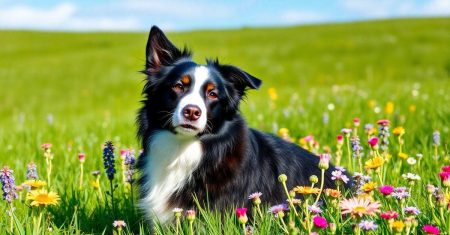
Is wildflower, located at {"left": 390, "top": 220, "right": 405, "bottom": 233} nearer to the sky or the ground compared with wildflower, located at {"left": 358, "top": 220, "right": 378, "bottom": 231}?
nearer to the sky

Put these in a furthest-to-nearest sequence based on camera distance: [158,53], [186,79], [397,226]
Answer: [158,53]
[186,79]
[397,226]

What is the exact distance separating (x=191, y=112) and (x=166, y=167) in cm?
53

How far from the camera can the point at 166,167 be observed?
3.83m

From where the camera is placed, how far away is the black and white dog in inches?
142

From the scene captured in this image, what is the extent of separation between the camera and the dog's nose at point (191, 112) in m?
3.49

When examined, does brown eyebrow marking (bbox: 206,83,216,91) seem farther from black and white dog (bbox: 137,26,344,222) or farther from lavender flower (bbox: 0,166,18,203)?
lavender flower (bbox: 0,166,18,203)

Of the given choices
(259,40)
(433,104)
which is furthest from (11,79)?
(433,104)

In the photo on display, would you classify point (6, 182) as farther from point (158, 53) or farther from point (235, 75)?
point (235, 75)

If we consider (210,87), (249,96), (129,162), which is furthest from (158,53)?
(249,96)

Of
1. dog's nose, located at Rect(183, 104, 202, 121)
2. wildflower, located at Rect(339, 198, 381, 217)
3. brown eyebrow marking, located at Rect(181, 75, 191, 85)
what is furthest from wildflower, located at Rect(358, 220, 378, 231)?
brown eyebrow marking, located at Rect(181, 75, 191, 85)

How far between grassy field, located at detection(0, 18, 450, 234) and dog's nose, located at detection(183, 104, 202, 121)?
622mm

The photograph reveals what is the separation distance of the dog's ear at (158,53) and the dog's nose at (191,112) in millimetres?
729

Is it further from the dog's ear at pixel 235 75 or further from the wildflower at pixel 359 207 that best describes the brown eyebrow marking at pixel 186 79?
the wildflower at pixel 359 207

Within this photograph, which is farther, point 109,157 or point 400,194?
point 109,157
